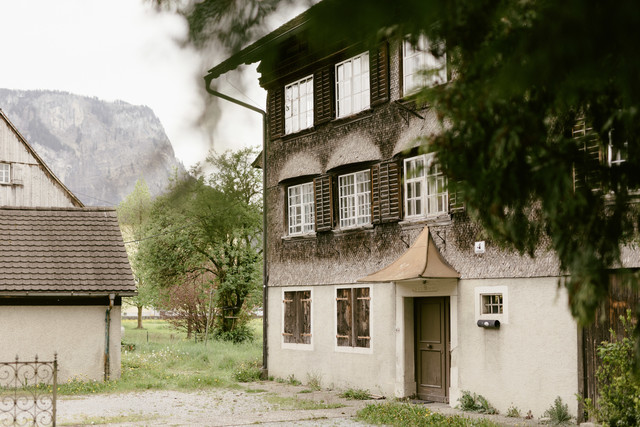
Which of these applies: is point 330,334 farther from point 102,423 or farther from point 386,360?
point 102,423

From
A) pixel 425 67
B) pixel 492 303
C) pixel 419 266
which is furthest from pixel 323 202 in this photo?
pixel 425 67

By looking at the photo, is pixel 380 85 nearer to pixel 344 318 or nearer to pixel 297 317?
pixel 344 318

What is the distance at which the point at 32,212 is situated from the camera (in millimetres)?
22844

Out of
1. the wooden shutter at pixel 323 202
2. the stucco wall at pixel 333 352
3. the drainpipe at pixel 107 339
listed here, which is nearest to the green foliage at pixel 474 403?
the stucco wall at pixel 333 352

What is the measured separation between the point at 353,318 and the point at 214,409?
168 inches

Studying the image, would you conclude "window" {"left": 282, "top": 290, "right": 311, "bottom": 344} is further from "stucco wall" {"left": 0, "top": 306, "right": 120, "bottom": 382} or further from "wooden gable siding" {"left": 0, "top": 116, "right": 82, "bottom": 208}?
"wooden gable siding" {"left": 0, "top": 116, "right": 82, "bottom": 208}

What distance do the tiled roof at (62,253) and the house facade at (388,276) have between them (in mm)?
4238

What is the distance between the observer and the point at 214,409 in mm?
15164

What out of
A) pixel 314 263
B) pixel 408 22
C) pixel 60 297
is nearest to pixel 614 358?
pixel 408 22

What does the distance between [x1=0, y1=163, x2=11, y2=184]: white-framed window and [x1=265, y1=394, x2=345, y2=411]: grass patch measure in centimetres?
1822

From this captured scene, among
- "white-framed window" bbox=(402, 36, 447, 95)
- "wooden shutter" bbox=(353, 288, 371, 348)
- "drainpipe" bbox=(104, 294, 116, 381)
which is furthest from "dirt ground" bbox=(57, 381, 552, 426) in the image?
"white-framed window" bbox=(402, 36, 447, 95)

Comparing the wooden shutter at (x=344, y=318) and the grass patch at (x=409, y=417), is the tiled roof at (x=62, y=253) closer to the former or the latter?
the wooden shutter at (x=344, y=318)

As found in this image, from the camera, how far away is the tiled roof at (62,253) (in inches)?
778

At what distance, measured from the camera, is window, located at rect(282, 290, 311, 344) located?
1984 centimetres
